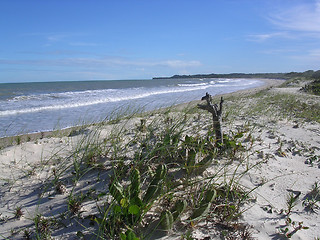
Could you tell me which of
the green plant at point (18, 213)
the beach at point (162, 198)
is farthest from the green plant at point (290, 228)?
the green plant at point (18, 213)

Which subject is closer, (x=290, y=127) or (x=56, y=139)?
(x=56, y=139)

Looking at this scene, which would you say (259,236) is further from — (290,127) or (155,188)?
(290,127)

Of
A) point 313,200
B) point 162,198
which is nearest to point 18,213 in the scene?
point 162,198

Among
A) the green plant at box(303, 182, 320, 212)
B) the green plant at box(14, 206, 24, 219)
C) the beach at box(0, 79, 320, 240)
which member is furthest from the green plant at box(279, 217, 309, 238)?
the green plant at box(14, 206, 24, 219)

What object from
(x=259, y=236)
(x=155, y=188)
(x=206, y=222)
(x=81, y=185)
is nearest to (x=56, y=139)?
(x=81, y=185)

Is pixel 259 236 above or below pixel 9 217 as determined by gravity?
below

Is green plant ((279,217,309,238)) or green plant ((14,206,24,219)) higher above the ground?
green plant ((14,206,24,219))

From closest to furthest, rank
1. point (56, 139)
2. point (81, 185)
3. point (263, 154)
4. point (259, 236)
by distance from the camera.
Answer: point (259, 236) → point (81, 185) → point (263, 154) → point (56, 139)

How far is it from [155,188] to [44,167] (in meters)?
1.44

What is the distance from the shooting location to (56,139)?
3.66 metres

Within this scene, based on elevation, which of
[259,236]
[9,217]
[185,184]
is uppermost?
[185,184]

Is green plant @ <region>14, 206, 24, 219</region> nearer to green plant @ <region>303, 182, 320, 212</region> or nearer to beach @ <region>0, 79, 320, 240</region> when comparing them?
beach @ <region>0, 79, 320, 240</region>

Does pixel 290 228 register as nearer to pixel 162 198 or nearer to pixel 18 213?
pixel 162 198

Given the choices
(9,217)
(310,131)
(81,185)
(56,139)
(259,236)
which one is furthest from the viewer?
(310,131)
